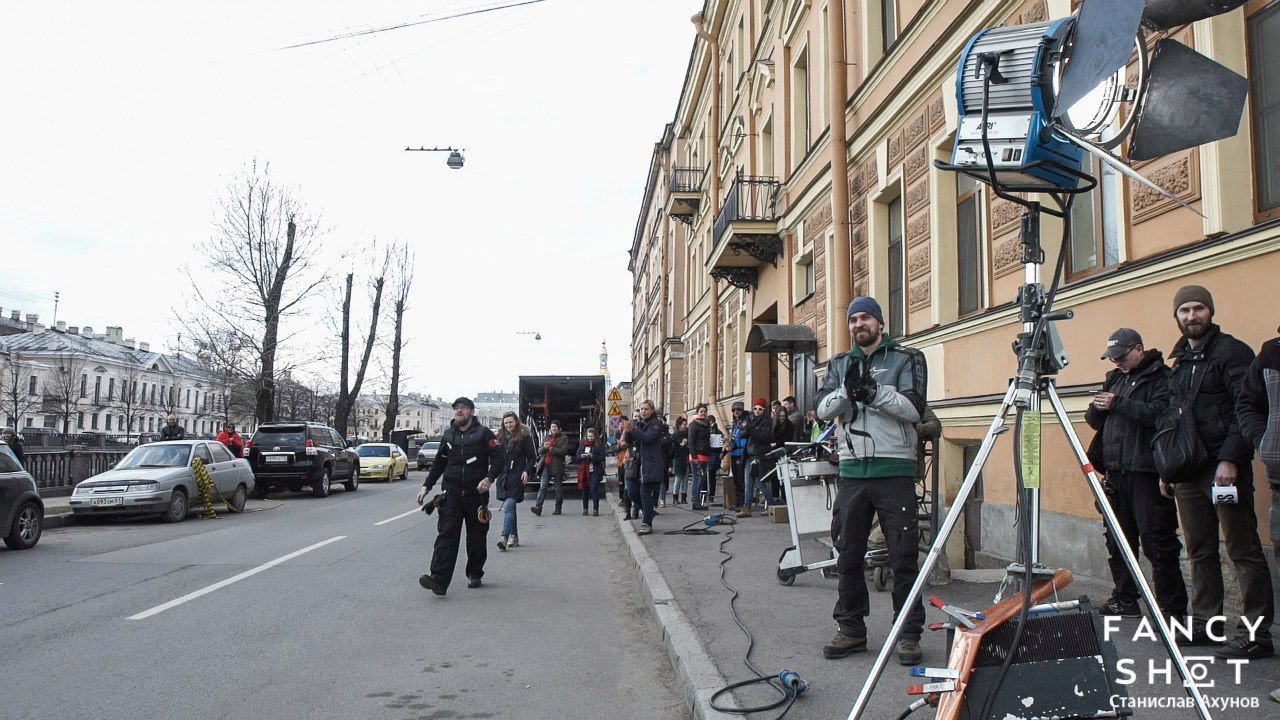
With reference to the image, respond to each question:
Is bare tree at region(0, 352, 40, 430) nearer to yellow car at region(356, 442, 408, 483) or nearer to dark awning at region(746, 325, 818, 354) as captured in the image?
yellow car at region(356, 442, 408, 483)

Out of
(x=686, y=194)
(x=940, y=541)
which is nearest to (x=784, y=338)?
(x=940, y=541)

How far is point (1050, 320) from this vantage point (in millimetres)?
3324

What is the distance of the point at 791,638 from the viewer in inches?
226

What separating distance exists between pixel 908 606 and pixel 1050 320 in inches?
47.5

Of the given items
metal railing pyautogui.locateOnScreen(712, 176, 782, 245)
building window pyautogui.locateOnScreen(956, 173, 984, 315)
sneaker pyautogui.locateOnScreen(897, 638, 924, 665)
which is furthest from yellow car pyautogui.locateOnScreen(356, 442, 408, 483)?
sneaker pyautogui.locateOnScreen(897, 638, 924, 665)

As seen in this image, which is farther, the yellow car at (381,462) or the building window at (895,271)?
the yellow car at (381,462)

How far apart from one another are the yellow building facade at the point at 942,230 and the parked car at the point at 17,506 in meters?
11.1

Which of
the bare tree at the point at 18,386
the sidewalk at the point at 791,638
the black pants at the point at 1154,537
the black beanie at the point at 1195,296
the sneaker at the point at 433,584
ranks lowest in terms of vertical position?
the sneaker at the point at 433,584

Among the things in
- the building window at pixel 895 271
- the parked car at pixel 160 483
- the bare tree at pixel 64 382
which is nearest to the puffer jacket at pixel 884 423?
the building window at pixel 895 271

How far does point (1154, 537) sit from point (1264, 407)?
1.26 meters

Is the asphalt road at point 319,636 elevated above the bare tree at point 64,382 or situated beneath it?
situated beneath

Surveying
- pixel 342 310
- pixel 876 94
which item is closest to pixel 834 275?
pixel 876 94

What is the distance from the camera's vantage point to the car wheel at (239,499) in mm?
17719

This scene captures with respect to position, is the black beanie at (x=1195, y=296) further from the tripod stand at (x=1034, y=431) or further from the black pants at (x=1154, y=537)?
the tripod stand at (x=1034, y=431)
